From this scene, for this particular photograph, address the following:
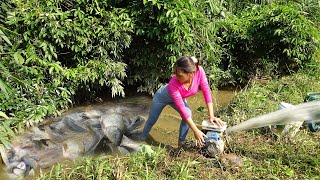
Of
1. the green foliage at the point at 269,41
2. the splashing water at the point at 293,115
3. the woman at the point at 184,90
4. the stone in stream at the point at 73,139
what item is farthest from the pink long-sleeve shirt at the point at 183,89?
the green foliage at the point at 269,41

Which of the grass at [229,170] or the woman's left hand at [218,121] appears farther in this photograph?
the woman's left hand at [218,121]

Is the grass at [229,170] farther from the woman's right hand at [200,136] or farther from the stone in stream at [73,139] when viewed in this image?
the stone in stream at [73,139]

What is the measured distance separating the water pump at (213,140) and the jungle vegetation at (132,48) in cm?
65

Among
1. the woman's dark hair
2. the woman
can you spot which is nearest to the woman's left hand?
the woman

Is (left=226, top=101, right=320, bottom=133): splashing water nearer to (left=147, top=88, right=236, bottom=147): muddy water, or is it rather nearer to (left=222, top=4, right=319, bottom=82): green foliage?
(left=147, top=88, right=236, bottom=147): muddy water

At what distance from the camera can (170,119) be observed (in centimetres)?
487

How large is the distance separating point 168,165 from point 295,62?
391 cm

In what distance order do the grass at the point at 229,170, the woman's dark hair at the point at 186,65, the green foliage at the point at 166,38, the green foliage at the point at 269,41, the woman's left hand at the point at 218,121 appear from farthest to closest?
the green foliage at the point at 269,41, the green foliage at the point at 166,38, the woman's left hand at the point at 218,121, the woman's dark hair at the point at 186,65, the grass at the point at 229,170

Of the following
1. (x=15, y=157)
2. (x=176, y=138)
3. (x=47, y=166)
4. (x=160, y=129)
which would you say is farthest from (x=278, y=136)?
(x=15, y=157)

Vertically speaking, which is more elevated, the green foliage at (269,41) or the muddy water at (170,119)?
the green foliage at (269,41)

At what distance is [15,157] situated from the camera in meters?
3.84

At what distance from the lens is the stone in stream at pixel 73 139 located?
384cm

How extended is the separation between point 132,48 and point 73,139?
1.71 metres

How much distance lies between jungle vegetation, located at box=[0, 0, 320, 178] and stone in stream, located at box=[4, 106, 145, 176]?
22 centimetres
